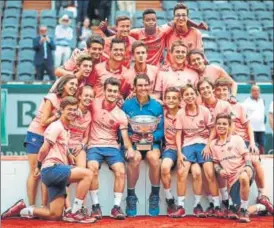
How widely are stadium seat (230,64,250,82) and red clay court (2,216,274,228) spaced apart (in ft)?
25.0

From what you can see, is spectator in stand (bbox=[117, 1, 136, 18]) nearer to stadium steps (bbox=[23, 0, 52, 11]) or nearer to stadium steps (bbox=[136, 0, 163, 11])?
stadium steps (bbox=[136, 0, 163, 11])

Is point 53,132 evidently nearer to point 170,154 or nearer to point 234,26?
point 170,154

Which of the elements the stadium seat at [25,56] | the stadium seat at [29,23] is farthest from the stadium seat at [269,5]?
the stadium seat at [25,56]

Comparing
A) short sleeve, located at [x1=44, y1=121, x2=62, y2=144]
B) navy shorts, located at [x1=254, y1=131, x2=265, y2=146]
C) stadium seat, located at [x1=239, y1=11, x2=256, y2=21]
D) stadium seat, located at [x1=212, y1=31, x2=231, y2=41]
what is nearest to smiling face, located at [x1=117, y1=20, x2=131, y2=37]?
short sleeve, located at [x1=44, y1=121, x2=62, y2=144]

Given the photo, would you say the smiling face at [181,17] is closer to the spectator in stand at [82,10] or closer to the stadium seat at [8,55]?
the stadium seat at [8,55]

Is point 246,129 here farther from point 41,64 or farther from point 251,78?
point 251,78

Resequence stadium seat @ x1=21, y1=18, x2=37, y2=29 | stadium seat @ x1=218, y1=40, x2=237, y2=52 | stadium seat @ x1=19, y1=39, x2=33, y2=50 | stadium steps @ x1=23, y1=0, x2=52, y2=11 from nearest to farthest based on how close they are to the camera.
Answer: stadium seat @ x1=19, y1=39, x2=33, y2=50, stadium seat @ x1=218, y1=40, x2=237, y2=52, stadium seat @ x1=21, y1=18, x2=37, y2=29, stadium steps @ x1=23, y1=0, x2=52, y2=11

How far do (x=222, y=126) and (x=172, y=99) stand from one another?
64 centimetres

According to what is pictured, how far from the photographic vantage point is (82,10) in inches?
699

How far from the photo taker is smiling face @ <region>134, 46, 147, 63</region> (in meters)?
8.47

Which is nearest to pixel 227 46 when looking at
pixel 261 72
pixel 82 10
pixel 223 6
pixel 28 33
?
pixel 261 72

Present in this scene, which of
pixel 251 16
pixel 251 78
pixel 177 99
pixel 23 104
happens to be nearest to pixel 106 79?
pixel 177 99

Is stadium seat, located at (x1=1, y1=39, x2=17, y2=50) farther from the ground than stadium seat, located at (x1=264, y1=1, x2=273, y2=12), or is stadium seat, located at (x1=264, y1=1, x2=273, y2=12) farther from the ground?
stadium seat, located at (x1=264, y1=1, x2=273, y2=12)

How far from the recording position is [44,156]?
8062 mm
